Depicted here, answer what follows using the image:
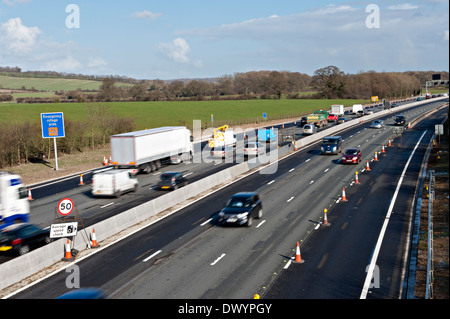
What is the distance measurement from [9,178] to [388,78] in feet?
631

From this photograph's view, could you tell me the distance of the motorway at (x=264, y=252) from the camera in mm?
16625

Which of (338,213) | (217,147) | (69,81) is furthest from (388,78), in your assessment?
(338,213)

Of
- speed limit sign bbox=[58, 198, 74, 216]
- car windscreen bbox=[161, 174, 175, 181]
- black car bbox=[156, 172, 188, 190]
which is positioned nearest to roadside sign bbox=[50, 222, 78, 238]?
speed limit sign bbox=[58, 198, 74, 216]

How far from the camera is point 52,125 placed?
153 feet

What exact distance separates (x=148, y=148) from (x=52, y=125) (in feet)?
39.3

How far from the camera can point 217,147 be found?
50.7 m

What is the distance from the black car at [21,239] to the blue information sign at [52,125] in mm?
26581

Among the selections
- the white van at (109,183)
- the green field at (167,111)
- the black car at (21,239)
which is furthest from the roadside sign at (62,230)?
the green field at (167,111)

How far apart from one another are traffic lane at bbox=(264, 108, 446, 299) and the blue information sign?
29665 mm

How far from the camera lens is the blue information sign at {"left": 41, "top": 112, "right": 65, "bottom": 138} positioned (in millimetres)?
46188

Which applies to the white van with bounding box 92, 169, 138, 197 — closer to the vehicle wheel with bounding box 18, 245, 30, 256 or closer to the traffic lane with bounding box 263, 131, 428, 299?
the vehicle wheel with bounding box 18, 245, 30, 256

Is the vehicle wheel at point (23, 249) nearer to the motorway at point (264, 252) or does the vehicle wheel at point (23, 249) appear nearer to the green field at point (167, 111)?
the motorway at point (264, 252)

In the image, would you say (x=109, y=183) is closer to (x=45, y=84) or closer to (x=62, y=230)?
(x=62, y=230)
